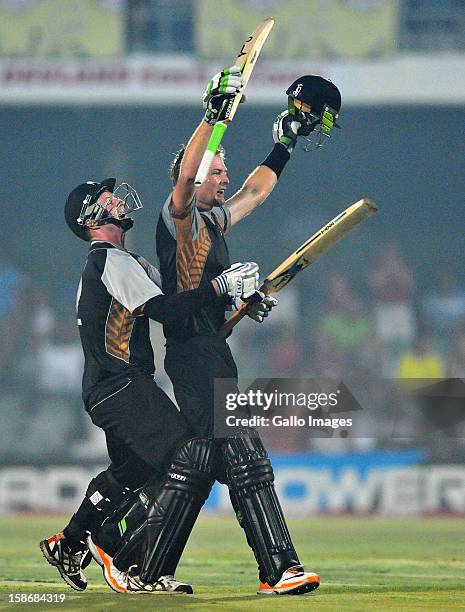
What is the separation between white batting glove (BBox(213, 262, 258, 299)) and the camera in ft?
16.8

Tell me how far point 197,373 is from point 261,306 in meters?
0.38

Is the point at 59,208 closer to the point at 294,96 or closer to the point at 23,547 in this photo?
the point at 23,547

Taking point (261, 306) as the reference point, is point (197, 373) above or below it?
below

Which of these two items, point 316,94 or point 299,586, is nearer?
point 299,586

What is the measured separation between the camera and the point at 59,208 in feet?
44.5

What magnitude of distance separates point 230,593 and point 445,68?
8511 mm

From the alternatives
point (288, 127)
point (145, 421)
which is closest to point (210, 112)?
point (288, 127)

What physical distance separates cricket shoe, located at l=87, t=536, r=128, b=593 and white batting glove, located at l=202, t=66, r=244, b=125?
1.90m

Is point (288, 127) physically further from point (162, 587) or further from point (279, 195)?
point (279, 195)

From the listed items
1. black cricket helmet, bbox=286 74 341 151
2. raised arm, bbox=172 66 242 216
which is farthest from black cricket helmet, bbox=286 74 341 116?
raised arm, bbox=172 66 242 216

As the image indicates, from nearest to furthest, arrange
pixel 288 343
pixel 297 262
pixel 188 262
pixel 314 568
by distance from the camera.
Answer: pixel 188 262, pixel 297 262, pixel 314 568, pixel 288 343

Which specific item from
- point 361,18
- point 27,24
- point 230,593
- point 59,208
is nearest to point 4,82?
point 27,24

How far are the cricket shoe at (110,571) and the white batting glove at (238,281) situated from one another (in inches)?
49.5

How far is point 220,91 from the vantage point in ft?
16.6
